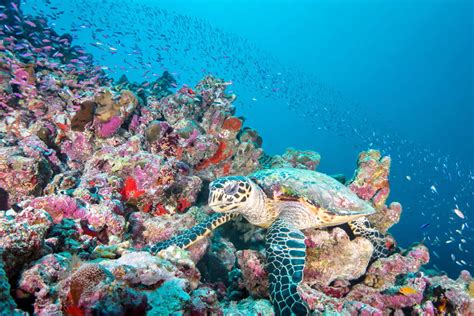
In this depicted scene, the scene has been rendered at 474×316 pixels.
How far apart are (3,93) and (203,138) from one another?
5590mm

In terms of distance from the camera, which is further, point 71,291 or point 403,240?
point 403,240

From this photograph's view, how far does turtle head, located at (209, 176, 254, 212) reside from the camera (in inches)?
171

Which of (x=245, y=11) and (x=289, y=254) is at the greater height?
(x=245, y=11)

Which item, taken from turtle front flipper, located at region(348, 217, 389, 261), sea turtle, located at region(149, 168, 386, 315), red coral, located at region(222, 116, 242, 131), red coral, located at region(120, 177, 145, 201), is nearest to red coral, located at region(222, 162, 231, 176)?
red coral, located at region(222, 116, 242, 131)

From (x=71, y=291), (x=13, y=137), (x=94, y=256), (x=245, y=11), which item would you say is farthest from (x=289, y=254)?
(x=245, y=11)

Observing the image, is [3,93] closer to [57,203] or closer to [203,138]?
[203,138]

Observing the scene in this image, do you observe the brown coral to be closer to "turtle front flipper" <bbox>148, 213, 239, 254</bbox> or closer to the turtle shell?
"turtle front flipper" <bbox>148, 213, 239, 254</bbox>

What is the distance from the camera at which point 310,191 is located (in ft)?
15.9

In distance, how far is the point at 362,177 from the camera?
7.09 m

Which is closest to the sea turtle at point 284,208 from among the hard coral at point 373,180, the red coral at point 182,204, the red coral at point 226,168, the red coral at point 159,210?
the red coral at point 182,204

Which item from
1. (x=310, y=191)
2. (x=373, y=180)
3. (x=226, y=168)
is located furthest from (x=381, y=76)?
(x=310, y=191)

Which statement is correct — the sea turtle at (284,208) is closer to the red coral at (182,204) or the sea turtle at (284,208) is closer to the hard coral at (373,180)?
the red coral at (182,204)

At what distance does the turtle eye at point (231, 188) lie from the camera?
439 cm

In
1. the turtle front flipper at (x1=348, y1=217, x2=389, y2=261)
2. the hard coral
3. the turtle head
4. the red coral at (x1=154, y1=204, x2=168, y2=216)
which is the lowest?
the red coral at (x1=154, y1=204, x2=168, y2=216)
